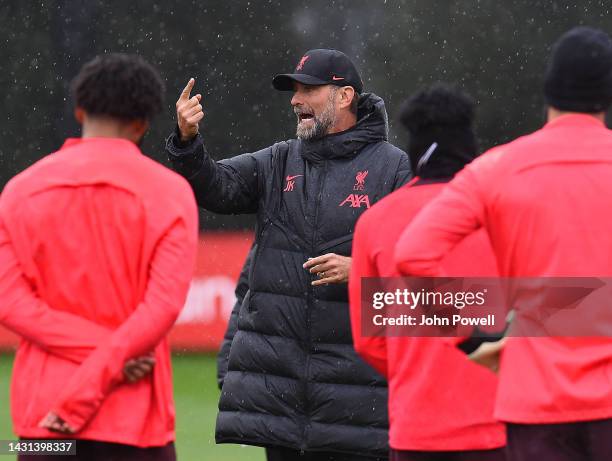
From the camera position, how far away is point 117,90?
155 inches

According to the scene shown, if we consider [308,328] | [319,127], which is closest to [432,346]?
[308,328]

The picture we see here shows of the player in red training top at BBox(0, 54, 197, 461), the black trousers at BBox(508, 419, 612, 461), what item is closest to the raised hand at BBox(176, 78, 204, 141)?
the player in red training top at BBox(0, 54, 197, 461)

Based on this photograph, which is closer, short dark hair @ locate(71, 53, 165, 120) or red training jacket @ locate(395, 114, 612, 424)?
red training jacket @ locate(395, 114, 612, 424)

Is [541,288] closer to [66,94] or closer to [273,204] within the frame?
[273,204]

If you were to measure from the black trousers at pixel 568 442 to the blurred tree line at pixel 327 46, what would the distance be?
6917 millimetres

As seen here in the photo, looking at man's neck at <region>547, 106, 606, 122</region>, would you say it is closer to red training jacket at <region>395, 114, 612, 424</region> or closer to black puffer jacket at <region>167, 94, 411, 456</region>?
red training jacket at <region>395, 114, 612, 424</region>

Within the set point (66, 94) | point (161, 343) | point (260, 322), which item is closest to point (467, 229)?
point (161, 343)

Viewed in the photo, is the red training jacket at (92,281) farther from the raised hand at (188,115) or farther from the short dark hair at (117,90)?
the raised hand at (188,115)

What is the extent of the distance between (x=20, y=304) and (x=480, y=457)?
4.61ft

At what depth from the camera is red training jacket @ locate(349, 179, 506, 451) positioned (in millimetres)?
4180

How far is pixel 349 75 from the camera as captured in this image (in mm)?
5867

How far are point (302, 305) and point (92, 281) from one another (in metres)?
1.74

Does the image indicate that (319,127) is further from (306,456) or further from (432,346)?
(432,346)

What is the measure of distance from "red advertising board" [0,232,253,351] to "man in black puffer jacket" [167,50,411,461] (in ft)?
16.5
